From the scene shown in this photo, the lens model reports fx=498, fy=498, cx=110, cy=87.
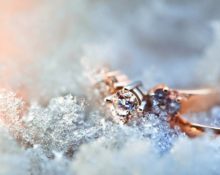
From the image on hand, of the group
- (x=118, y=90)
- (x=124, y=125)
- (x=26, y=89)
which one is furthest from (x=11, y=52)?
(x=124, y=125)

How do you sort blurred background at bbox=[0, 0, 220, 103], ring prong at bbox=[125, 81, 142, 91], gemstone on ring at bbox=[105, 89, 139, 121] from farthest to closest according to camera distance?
blurred background at bbox=[0, 0, 220, 103]
ring prong at bbox=[125, 81, 142, 91]
gemstone on ring at bbox=[105, 89, 139, 121]

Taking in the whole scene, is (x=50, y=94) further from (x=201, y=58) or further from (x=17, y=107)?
(x=201, y=58)

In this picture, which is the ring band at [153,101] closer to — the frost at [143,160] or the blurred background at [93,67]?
the blurred background at [93,67]

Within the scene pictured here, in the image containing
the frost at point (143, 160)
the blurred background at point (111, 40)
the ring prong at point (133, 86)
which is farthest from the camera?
the blurred background at point (111, 40)

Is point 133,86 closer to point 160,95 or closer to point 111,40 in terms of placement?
point 160,95

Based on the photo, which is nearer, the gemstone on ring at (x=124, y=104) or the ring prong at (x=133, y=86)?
the gemstone on ring at (x=124, y=104)

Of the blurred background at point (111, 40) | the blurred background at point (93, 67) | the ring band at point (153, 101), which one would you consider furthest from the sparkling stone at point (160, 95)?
the blurred background at point (111, 40)

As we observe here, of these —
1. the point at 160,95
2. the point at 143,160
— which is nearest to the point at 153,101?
the point at 160,95

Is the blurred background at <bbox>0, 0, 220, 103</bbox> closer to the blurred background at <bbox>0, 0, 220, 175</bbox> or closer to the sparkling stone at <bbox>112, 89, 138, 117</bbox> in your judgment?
the blurred background at <bbox>0, 0, 220, 175</bbox>

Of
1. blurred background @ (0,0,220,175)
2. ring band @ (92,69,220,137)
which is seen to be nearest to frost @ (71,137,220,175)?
blurred background @ (0,0,220,175)
